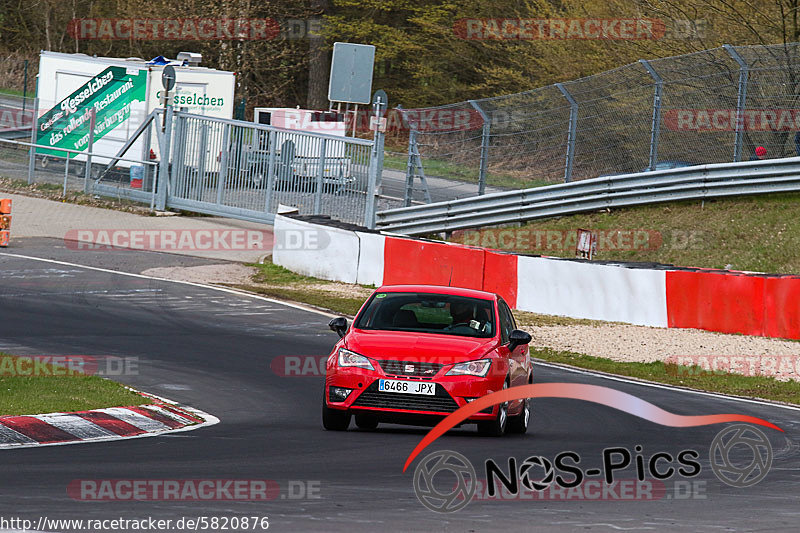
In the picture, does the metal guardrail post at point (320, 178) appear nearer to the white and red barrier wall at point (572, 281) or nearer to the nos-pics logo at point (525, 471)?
the white and red barrier wall at point (572, 281)

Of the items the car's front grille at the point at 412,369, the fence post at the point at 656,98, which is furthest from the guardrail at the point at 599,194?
the car's front grille at the point at 412,369

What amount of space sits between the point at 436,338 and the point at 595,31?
1108 inches

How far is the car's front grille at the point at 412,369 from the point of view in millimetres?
10430

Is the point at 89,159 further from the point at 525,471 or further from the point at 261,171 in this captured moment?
the point at 525,471

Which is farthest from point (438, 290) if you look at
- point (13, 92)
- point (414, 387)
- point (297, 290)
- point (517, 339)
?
point (13, 92)

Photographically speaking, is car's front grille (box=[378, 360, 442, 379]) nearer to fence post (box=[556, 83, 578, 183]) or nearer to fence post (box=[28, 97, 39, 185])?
fence post (box=[556, 83, 578, 183])

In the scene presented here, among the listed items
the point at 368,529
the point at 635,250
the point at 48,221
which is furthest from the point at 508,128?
the point at 368,529

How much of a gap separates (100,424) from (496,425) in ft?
11.3

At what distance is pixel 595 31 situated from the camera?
37.4 metres

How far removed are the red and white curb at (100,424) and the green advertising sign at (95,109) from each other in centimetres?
2406

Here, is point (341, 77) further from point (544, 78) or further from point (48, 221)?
point (544, 78)

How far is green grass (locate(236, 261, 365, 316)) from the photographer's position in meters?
21.2

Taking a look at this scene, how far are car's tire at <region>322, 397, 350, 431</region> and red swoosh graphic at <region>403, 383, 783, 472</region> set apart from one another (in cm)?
74

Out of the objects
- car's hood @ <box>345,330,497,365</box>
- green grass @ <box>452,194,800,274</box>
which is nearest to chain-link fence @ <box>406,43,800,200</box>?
green grass @ <box>452,194,800,274</box>
